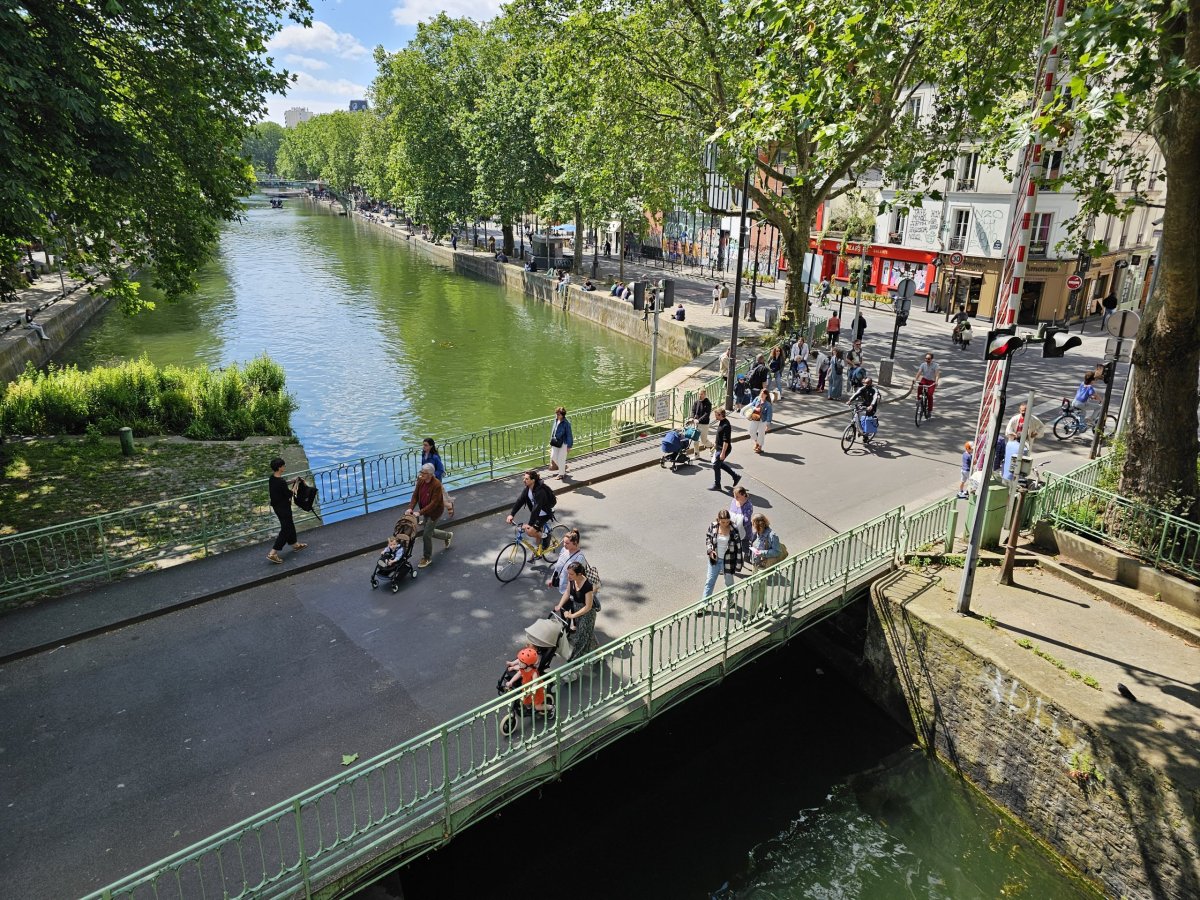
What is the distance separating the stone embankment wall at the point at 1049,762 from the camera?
25.6ft

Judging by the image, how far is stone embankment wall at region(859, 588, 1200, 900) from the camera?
308 inches

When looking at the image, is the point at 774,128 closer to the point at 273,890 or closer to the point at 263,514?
the point at 263,514

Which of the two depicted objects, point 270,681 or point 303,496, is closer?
point 270,681

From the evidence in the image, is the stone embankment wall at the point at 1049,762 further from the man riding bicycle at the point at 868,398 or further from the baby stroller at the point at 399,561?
the man riding bicycle at the point at 868,398

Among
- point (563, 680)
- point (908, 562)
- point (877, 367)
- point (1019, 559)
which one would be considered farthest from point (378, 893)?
point (877, 367)

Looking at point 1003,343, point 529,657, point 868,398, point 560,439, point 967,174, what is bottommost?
point 529,657

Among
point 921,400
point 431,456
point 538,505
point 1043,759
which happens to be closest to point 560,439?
point 431,456

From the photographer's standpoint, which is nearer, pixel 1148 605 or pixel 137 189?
pixel 1148 605

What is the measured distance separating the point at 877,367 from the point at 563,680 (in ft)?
66.2

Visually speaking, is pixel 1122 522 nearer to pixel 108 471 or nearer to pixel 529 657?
pixel 529 657

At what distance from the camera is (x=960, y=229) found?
36.3 m

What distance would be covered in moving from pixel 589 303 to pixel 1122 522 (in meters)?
32.4

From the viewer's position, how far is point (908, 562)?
11875mm

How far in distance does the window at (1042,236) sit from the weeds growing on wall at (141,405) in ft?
102
